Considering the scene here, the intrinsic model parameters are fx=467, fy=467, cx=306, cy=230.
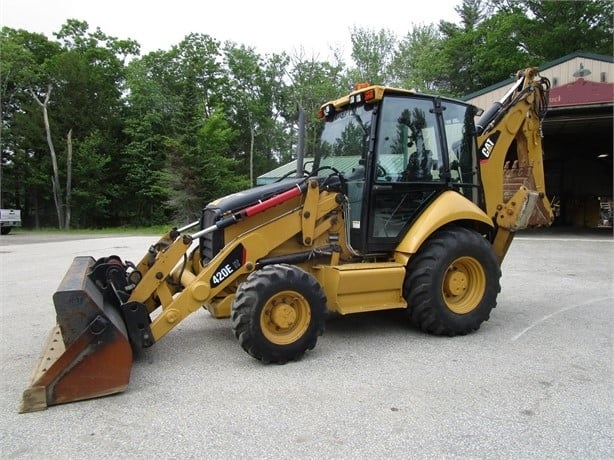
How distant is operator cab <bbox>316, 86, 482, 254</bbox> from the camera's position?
4.86 m

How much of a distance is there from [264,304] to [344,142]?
7.13ft

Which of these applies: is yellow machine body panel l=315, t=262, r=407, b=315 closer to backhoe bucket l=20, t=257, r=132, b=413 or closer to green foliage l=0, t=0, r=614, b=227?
backhoe bucket l=20, t=257, r=132, b=413

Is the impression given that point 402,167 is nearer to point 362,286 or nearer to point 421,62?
point 362,286

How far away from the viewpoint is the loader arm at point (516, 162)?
5672 mm

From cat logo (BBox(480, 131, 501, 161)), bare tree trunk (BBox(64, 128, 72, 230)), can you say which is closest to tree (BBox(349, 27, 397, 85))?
bare tree trunk (BBox(64, 128, 72, 230))

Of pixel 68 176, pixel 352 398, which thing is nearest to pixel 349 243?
pixel 352 398

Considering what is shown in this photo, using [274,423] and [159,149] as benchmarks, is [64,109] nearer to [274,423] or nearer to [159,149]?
[159,149]

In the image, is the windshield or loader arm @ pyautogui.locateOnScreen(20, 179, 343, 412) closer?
loader arm @ pyautogui.locateOnScreen(20, 179, 343, 412)

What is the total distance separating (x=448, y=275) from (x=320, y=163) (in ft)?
6.43

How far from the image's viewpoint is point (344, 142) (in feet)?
17.2

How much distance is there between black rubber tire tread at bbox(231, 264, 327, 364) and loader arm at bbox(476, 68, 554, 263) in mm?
2725

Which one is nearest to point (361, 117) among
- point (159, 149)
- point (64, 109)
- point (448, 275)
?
point (448, 275)

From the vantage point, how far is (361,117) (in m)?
5.03

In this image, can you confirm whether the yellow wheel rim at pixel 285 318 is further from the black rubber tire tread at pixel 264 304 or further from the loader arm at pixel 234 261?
the loader arm at pixel 234 261
